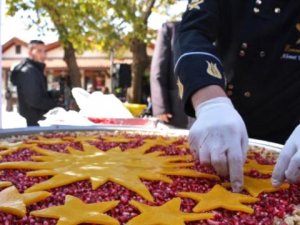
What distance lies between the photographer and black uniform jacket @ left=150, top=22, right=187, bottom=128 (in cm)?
315

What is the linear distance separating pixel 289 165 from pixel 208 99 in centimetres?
30

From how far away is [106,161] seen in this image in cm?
118

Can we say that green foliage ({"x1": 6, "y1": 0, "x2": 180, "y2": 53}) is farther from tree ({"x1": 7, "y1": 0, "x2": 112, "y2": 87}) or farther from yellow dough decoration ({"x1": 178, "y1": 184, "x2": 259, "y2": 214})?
yellow dough decoration ({"x1": 178, "y1": 184, "x2": 259, "y2": 214})

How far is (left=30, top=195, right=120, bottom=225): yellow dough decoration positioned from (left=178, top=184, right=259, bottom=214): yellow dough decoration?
0.16 meters

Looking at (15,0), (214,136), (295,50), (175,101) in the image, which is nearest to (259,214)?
(214,136)

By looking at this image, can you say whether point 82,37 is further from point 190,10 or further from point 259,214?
point 259,214

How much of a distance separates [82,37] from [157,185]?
10324 millimetres

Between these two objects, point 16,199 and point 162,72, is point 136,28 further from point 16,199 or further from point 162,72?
point 16,199

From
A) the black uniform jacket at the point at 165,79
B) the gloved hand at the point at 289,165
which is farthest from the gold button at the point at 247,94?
the black uniform jacket at the point at 165,79

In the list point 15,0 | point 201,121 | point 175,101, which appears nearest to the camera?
point 201,121

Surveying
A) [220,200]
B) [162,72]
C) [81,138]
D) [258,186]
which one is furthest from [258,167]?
[162,72]

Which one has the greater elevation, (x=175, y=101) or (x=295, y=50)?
(x=295, y=50)

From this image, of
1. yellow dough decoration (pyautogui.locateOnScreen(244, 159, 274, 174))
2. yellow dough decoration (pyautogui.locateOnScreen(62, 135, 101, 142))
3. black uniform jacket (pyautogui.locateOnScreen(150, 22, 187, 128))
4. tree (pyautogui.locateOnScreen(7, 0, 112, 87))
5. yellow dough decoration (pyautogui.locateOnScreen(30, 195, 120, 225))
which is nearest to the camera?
yellow dough decoration (pyautogui.locateOnScreen(30, 195, 120, 225))

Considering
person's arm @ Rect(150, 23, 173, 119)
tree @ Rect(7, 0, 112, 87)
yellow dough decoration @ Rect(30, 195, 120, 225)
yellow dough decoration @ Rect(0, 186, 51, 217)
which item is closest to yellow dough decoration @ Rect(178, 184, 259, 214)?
yellow dough decoration @ Rect(30, 195, 120, 225)
